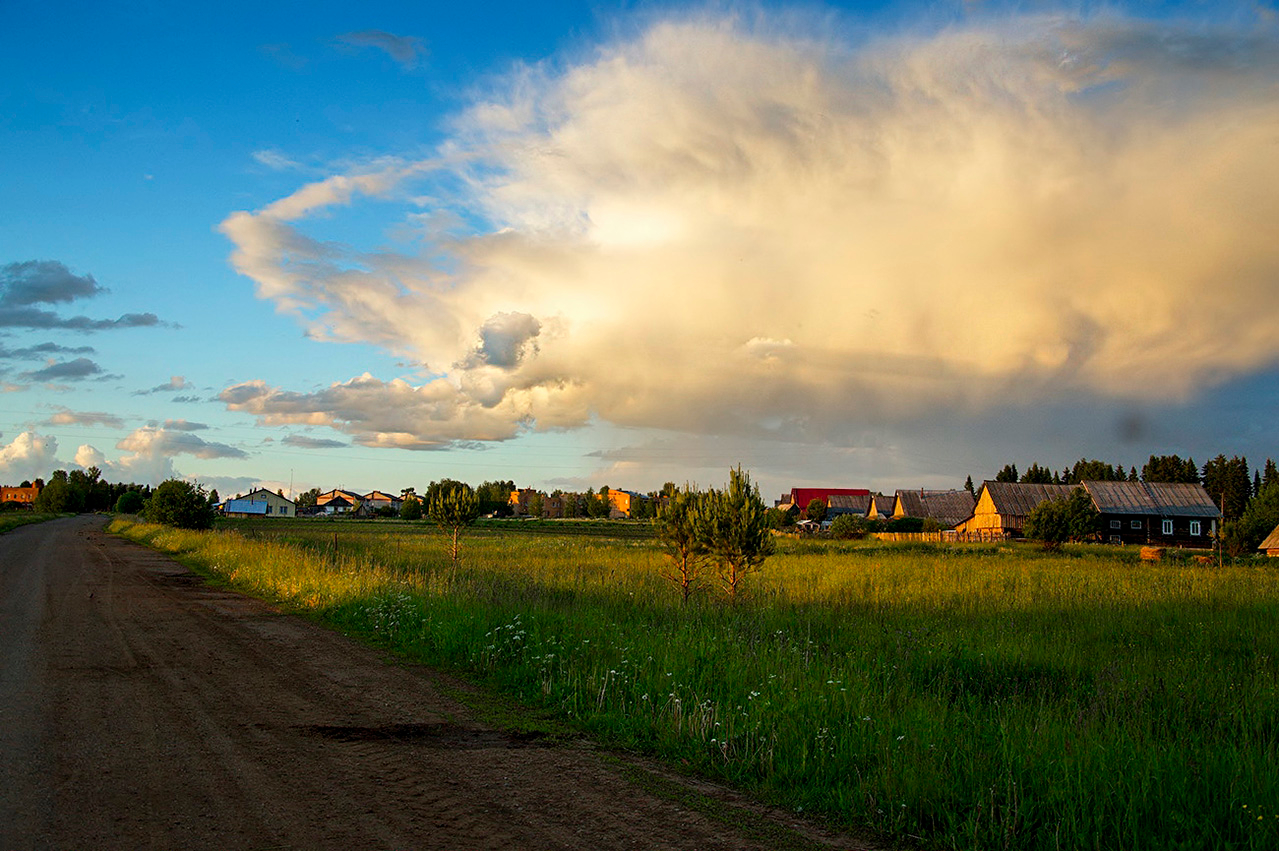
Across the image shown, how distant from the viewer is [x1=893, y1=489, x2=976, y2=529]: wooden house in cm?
9275

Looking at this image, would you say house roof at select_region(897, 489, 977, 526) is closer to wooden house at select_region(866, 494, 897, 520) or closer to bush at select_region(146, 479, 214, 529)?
wooden house at select_region(866, 494, 897, 520)

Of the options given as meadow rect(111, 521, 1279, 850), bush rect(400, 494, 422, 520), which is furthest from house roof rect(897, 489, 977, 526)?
bush rect(400, 494, 422, 520)

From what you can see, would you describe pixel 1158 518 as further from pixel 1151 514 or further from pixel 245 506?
pixel 245 506

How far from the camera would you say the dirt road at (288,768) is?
17.8ft

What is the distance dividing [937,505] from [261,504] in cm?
12805

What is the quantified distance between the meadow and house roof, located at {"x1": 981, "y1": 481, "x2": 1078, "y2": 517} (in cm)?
5569

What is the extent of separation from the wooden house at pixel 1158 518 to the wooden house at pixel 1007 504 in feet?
15.7

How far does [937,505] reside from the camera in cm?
9506

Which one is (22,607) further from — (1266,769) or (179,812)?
(1266,769)

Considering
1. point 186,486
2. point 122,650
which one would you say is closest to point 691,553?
point 122,650

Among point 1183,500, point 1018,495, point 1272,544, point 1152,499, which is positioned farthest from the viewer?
point 1018,495

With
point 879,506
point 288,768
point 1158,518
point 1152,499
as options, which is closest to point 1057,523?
point 1158,518

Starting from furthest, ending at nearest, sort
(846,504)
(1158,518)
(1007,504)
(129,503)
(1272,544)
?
(846,504) → (129,503) → (1007,504) → (1158,518) → (1272,544)

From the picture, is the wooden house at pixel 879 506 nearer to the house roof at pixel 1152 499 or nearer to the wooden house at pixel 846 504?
the wooden house at pixel 846 504
